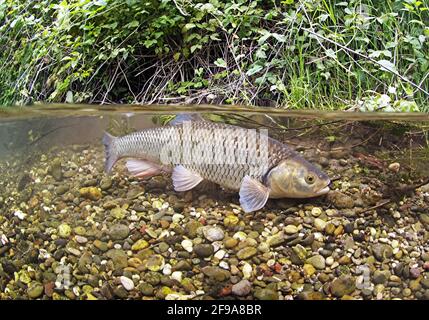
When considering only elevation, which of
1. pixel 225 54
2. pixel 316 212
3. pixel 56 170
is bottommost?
pixel 225 54

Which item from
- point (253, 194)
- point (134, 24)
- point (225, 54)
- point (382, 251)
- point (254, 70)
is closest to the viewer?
point (253, 194)

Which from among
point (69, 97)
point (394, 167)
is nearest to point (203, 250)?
point (394, 167)

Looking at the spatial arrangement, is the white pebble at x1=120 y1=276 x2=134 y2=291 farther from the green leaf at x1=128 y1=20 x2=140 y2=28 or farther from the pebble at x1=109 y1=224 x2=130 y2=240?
the green leaf at x1=128 y1=20 x2=140 y2=28

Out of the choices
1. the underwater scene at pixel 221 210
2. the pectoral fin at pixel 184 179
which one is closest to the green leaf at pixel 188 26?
the underwater scene at pixel 221 210

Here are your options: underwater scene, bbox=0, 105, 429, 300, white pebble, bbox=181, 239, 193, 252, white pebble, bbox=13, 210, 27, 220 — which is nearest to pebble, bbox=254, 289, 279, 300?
underwater scene, bbox=0, 105, 429, 300

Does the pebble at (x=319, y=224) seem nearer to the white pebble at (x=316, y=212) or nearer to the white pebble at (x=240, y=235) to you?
the white pebble at (x=316, y=212)

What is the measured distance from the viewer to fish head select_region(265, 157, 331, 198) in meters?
1.59

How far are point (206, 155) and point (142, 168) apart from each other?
8.4 inches

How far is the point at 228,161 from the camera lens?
5.23ft

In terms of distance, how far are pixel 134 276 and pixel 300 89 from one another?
1.58 metres

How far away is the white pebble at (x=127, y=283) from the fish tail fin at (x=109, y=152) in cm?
34

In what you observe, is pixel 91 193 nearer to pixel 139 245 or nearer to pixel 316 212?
pixel 139 245

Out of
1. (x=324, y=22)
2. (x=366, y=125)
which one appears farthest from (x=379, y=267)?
(x=324, y=22)

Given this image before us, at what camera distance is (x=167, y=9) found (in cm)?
307
